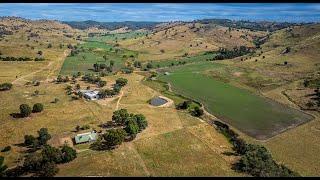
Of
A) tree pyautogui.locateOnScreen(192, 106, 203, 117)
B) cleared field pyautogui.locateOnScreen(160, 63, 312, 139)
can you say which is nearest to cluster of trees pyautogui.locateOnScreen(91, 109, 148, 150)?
tree pyautogui.locateOnScreen(192, 106, 203, 117)

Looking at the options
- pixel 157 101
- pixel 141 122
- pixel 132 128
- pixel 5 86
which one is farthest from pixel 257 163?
pixel 5 86

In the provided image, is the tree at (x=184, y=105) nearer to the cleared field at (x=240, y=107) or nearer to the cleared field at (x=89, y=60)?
the cleared field at (x=240, y=107)

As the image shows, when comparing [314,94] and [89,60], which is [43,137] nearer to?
[314,94]

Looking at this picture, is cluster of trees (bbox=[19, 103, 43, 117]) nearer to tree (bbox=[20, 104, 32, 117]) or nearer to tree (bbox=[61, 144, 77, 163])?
tree (bbox=[20, 104, 32, 117])

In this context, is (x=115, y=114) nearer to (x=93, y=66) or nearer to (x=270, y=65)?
(x=93, y=66)

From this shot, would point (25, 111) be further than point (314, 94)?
No

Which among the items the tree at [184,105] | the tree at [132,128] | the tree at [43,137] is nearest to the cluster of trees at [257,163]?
the tree at [132,128]
